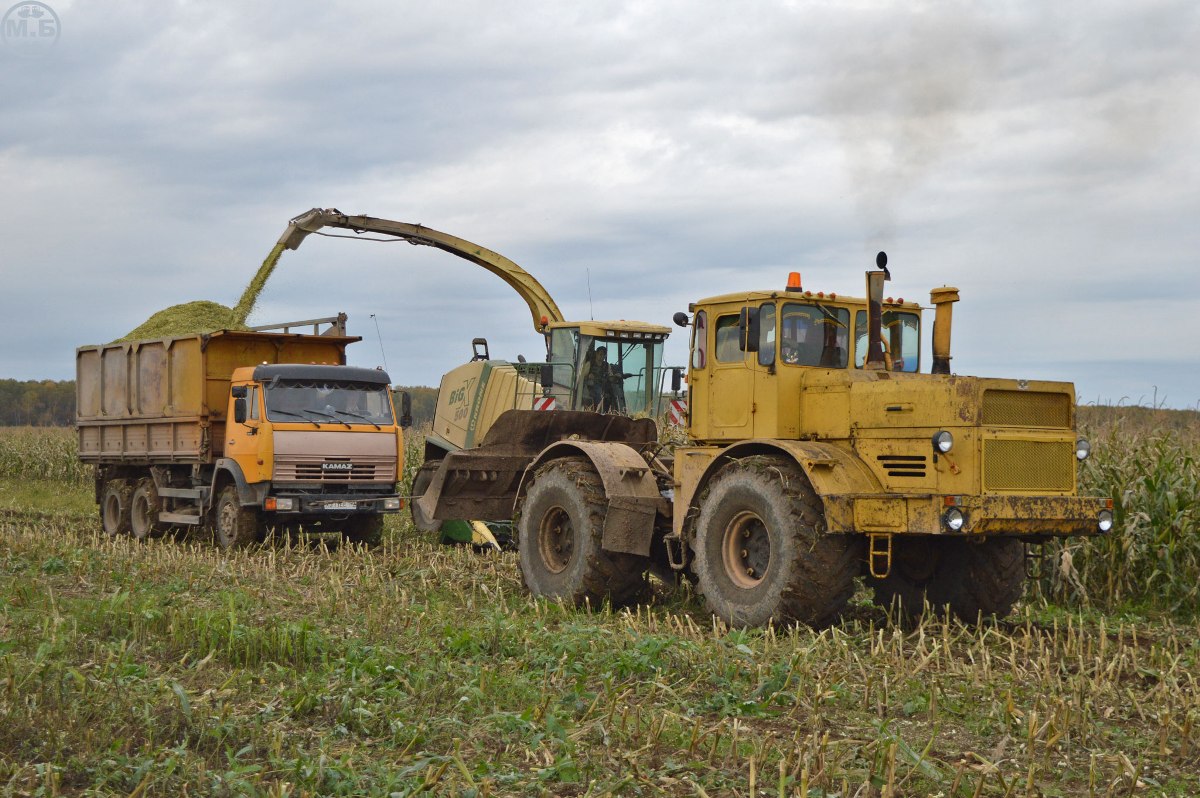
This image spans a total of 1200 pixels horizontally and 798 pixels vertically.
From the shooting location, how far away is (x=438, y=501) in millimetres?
12719

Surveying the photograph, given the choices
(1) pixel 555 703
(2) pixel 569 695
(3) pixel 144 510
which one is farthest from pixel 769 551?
(3) pixel 144 510

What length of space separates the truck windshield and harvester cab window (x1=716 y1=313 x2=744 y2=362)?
7081mm

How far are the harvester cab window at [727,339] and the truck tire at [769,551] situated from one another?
3.45ft

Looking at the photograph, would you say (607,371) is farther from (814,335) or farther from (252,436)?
(814,335)

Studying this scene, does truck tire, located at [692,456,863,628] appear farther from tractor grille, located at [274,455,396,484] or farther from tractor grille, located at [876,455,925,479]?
tractor grille, located at [274,455,396,484]

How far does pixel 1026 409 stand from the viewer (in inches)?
361

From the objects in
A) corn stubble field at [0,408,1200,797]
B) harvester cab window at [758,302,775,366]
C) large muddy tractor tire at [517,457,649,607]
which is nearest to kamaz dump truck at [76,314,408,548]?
corn stubble field at [0,408,1200,797]

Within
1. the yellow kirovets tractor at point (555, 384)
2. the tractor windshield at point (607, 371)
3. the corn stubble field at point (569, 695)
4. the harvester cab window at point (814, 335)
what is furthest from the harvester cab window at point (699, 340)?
the tractor windshield at point (607, 371)

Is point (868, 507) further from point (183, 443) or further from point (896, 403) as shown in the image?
point (183, 443)

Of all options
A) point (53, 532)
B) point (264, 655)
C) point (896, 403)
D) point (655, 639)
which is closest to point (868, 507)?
point (896, 403)

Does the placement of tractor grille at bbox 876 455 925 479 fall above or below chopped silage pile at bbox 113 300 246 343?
below

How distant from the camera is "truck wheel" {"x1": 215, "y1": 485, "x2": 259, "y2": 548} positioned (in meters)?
15.7

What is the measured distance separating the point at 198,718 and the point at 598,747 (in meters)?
1.95

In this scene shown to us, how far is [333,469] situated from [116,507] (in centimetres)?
499
